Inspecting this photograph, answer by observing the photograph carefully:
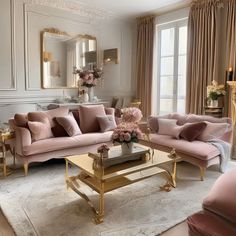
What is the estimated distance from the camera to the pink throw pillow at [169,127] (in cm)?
414

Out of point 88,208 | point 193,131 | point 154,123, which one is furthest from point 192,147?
point 88,208

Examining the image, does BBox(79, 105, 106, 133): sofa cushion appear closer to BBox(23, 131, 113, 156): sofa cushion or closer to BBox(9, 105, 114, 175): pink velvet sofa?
BBox(9, 105, 114, 175): pink velvet sofa

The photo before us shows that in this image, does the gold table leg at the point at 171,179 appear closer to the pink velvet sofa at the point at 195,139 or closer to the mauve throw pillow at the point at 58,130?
the pink velvet sofa at the point at 195,139

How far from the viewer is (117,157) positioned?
2846 millimetres

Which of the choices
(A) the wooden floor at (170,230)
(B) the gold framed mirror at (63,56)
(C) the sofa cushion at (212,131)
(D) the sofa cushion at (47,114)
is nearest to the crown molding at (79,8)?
(B) the gold framed mirror at (63,56)

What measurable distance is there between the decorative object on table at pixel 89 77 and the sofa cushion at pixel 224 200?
413 cm

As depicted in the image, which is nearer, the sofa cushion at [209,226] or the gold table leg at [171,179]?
the sofa cushion at [209,226]

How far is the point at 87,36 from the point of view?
19.7 ft

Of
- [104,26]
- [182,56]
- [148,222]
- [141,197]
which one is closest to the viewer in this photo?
[148,222]

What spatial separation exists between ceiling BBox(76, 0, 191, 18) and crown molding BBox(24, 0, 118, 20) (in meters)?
0.09

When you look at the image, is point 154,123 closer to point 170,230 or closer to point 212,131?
point 212,131

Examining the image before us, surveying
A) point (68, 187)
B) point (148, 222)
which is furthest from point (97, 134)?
point (148, 222)

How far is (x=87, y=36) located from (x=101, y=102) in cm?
160

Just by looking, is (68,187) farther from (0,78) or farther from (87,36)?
(87,36)
